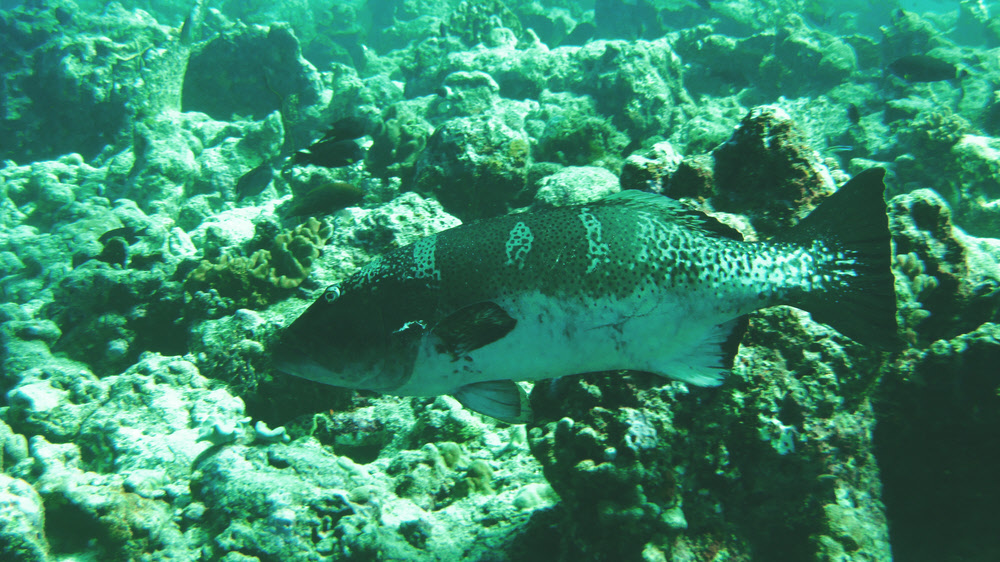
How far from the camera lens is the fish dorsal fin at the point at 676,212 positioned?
2.36 m

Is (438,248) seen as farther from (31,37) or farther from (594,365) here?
(31,37)

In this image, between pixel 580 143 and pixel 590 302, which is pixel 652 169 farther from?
pixel 580 143

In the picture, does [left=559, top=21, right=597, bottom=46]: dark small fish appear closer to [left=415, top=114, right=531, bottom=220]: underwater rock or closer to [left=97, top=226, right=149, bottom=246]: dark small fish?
[left=415, top=114, right=531, bottom=220]: underwater rock

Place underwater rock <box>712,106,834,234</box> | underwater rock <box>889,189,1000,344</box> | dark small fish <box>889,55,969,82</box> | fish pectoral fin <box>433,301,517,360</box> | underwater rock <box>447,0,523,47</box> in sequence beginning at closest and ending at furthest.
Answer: fish pectoral fin <box>433,301,517,360</box> → underwater rock <box>889,189,1000,344</box> → underwater rock <box>712,106,834,234</box> → dark small fish <box>889,55,969,82</box> → underwater rock <box>447,0,523,47</box>

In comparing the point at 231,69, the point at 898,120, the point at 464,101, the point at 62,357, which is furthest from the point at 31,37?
the point at 898,120

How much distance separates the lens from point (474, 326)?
6.90 feet

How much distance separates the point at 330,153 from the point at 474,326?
4647 millimetres

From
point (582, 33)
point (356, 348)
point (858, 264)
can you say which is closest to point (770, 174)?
point (858, 264)

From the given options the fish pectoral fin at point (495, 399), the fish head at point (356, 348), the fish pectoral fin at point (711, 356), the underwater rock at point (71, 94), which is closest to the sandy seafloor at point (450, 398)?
the fish pectoral fin at point (711, 356)

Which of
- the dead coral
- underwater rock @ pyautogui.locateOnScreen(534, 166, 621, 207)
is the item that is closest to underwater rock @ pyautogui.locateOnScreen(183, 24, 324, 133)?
the dead coral

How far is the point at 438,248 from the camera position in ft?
7.61

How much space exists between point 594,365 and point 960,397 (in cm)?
208

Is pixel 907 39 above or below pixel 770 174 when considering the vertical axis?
above

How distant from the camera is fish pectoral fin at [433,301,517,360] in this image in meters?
2.10
